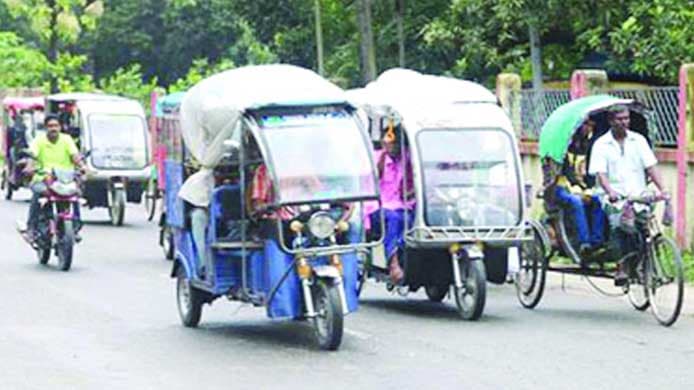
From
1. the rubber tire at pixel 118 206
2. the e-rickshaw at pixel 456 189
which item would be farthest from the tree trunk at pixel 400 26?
the e-rickshaw at pixel 456 189

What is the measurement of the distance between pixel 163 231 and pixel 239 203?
380 inches

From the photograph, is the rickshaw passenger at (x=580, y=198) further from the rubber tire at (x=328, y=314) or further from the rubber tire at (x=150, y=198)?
the rubber tire at (x=150, y=198)

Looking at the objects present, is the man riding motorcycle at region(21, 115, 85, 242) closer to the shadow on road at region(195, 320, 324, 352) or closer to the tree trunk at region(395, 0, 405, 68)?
the shadow on road at region(195, 320, 324, 352)

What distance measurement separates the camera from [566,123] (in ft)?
55.0

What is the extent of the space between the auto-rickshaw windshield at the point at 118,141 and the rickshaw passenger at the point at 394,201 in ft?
53.6

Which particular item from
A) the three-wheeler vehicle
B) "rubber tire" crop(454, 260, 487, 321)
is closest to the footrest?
the three-wheeler vehicle

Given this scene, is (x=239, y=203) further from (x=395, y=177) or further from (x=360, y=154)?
(x=395, y=177)

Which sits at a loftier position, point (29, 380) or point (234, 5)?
point (234, 5)

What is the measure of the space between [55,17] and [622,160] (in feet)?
145

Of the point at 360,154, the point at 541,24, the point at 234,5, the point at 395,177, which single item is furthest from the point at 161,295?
the point at 234,5

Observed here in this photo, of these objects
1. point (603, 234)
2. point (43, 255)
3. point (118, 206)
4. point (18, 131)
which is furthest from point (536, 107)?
point (18, 131)

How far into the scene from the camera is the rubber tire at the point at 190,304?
607 inches

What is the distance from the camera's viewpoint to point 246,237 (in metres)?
14.5

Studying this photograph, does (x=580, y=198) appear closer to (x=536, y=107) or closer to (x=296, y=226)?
(x=296, y=226)
